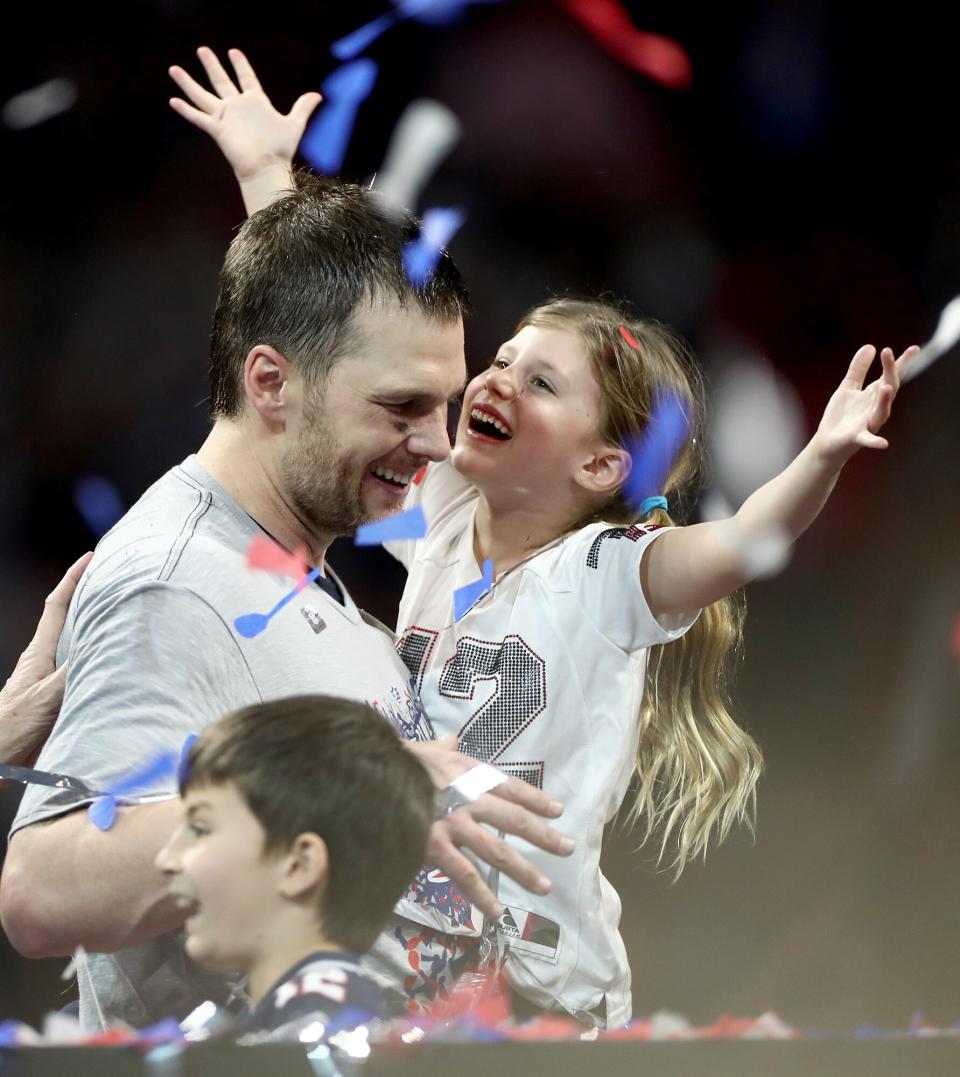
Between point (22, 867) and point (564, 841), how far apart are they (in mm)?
332

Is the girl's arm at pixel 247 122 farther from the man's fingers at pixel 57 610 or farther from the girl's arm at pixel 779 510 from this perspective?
the girl's arm at pixel 779 510

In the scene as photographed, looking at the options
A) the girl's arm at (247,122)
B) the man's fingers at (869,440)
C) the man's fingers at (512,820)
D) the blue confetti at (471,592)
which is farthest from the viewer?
Answer: the girl's arm at (247,122)

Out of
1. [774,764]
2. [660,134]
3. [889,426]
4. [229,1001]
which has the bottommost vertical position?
[774,764]

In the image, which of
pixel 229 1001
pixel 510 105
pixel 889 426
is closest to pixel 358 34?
pixel 510 105

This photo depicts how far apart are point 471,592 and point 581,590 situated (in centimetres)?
10

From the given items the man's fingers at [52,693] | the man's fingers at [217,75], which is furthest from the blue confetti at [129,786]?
the man's fingers at [217,75]

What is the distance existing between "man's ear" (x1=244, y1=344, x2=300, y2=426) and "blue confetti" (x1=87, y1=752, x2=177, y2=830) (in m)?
0.29

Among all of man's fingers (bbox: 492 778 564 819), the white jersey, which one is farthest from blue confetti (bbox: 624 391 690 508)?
man's fingers (bbox: 492 778 564 819)

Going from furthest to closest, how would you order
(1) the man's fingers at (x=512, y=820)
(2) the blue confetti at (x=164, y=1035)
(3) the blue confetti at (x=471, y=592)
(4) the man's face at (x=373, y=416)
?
(3) the blue confetti at (x=471, y=592)
(4) the man's face at (x=373, y=416)
(1) the man's fingers at (x=512, y=820)
(2) the blue confetti at (x=164, y=1035)

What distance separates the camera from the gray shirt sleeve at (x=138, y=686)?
79cm

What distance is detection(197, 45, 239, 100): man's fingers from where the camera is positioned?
1.21 meters

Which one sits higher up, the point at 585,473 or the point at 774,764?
the point at 585,473

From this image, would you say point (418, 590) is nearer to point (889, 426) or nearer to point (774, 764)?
point (774, 764)

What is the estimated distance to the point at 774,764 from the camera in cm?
126
